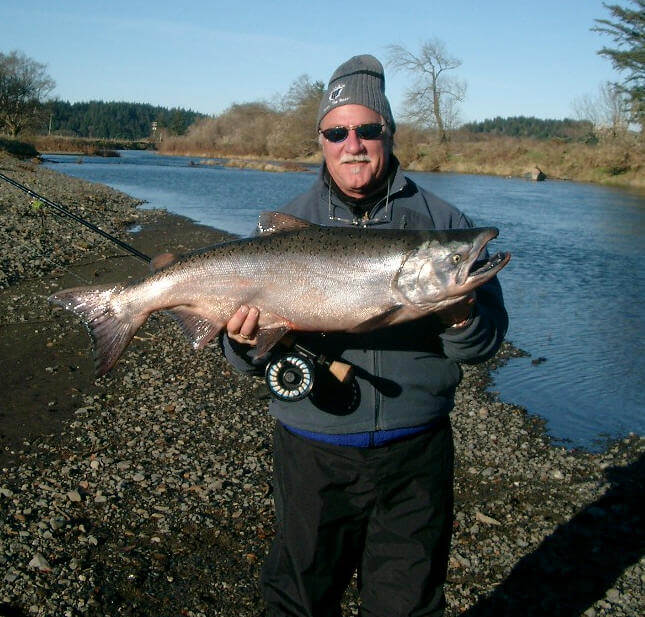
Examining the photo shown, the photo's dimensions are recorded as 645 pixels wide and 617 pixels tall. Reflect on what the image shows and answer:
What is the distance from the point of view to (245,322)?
114 inches

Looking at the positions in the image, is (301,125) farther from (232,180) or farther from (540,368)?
(540,368)

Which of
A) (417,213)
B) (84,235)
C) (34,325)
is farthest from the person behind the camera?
(84,235)

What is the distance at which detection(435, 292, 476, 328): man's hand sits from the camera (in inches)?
104

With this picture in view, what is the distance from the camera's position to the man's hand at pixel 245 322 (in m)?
2.88

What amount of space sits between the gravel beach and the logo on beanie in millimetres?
1379

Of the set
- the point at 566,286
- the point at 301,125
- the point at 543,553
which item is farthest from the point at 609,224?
the point at 301,125

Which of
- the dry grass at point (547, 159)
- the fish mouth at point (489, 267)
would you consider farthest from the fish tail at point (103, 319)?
the dry grass at point (547, 159)

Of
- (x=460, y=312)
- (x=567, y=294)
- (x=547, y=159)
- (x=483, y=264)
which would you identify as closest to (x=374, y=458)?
(x=460, y=312)

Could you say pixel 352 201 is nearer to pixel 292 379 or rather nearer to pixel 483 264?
pixel 483 264

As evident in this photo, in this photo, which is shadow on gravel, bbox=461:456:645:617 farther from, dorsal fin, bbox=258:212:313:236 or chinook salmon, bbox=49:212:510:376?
dorsal fin, bbox=258:212:313:236

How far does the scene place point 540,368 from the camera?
8.68 meters

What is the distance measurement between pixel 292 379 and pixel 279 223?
0.70m

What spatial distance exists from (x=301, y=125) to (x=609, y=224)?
206ft

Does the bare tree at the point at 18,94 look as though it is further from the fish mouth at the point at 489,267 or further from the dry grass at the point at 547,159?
the fish mouth at the point at 489,267
